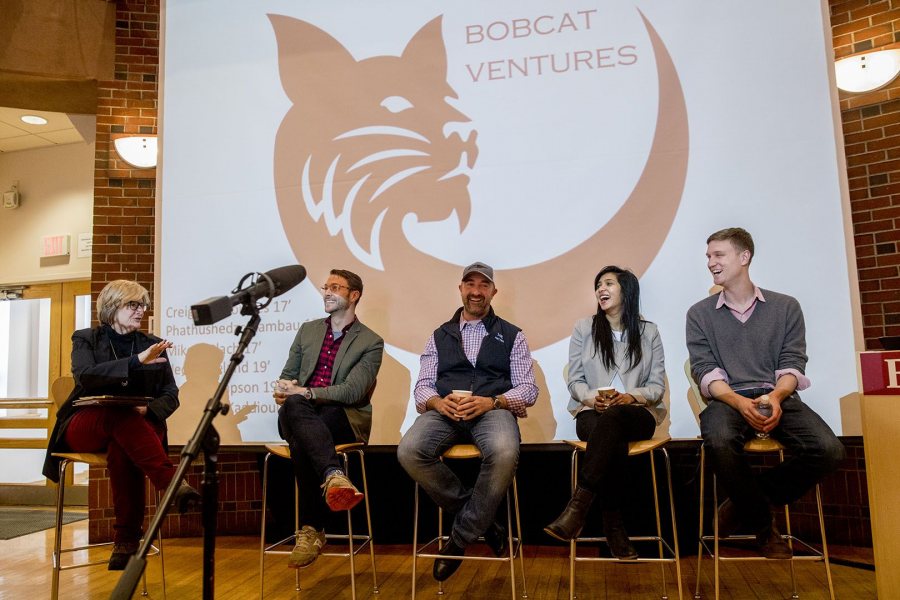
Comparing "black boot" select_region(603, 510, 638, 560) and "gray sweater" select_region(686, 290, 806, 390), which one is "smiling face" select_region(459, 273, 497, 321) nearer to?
"gray sweater" select_region(686, 290, 806, 390)

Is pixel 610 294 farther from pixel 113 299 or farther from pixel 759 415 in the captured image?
pixel 113 299

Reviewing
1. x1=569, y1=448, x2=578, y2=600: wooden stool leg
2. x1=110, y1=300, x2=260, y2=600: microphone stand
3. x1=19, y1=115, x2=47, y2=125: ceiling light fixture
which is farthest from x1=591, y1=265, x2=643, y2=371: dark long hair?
x1=19, y1=115, x2=47, y2=125: ceiling light fixture

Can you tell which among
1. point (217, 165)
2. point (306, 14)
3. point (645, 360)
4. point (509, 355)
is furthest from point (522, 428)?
point (306, 14)

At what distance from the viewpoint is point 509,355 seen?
3.00 metres

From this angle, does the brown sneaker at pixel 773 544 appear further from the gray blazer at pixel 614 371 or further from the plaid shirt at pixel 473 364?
the plaid shirt at pixel 473 364

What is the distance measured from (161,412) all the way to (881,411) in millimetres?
2783

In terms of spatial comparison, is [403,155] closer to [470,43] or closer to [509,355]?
[470,43]

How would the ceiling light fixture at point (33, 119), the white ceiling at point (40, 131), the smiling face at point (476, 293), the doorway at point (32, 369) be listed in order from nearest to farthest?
the smiling face at point (476, 293)
the white ceiling at point (40, 131)
the ceiling light fixture at point (33, 119)
the doorway at point (32, 369)

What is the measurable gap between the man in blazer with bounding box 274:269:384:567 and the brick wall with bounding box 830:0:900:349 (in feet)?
8.10

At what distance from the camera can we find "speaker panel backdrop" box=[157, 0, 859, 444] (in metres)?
3.10

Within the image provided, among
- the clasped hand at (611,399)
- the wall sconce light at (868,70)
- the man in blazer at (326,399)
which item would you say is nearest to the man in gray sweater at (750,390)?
the clasped hand at (611,399)

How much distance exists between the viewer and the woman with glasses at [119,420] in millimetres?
2629

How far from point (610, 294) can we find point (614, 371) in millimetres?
344

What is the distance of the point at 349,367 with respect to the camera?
122 inches
